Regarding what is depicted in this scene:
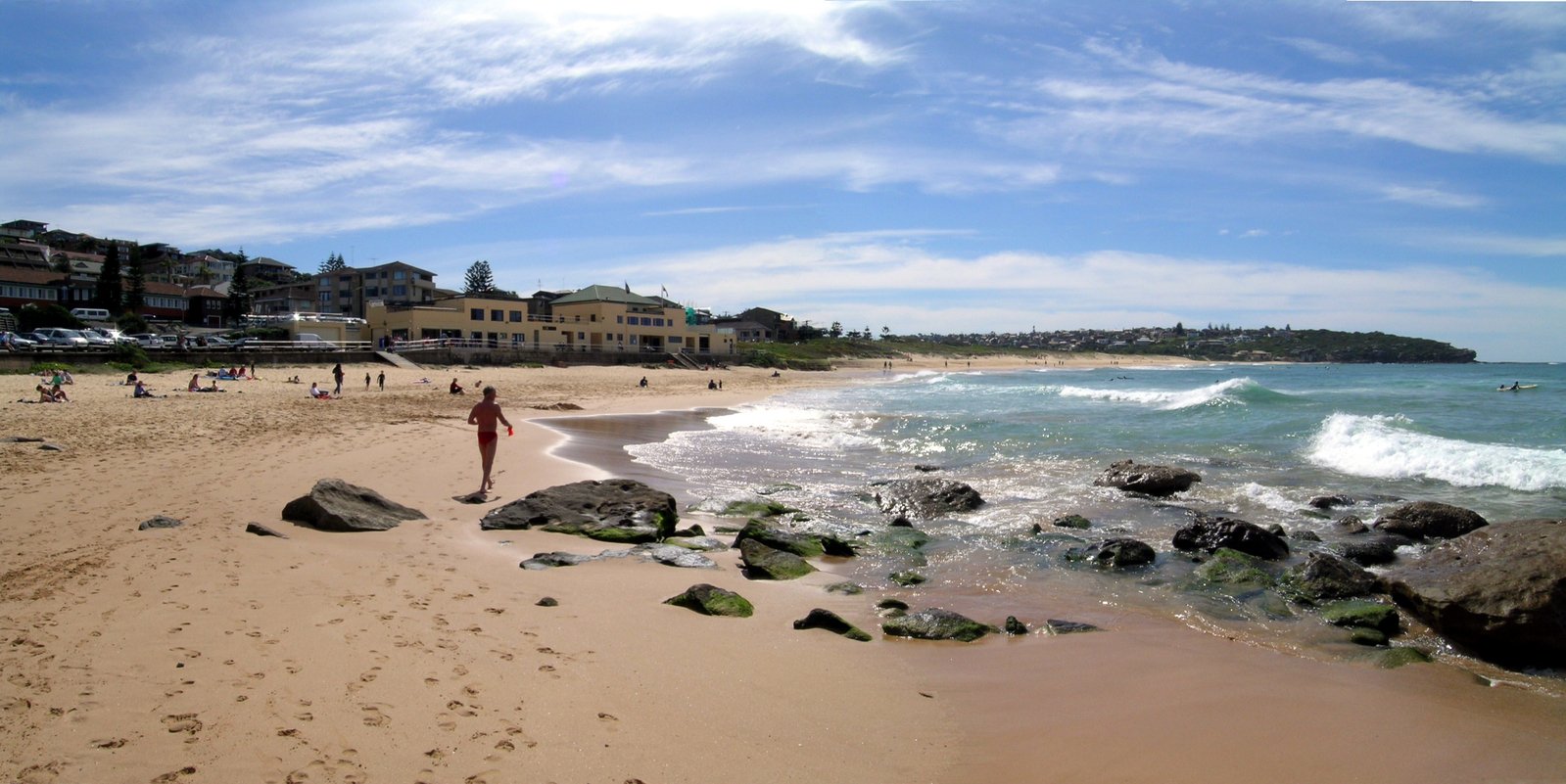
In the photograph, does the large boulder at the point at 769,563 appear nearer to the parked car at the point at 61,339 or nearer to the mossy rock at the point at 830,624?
the mossy rock at the point at 830,624

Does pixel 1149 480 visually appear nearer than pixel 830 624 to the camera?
No

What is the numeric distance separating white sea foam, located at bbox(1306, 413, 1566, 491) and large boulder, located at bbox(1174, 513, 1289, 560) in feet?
26.0

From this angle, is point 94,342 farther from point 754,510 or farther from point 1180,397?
point 1180,397

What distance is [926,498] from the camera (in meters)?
12.9

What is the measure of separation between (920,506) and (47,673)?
1020cm

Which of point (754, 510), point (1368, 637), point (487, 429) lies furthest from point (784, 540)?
point (1368, 637)

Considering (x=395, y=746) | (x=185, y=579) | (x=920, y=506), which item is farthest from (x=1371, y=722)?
(x=185, y=579)

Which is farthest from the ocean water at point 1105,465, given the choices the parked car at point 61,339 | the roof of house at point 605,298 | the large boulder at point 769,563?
the roof of house at point 605,298

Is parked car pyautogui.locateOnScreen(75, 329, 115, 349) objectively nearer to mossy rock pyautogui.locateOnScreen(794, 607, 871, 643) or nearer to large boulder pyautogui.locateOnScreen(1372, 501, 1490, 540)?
mossy rock pyautogui.locateOnScreen(794, 607, 871, 643)

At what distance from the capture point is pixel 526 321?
64.4m

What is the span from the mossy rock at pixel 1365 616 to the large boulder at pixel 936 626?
3371 millimetres

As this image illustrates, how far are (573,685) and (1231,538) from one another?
8305 millimetres

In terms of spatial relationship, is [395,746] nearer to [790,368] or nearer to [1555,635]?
[1555,635]

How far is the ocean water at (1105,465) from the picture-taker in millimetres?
8961
